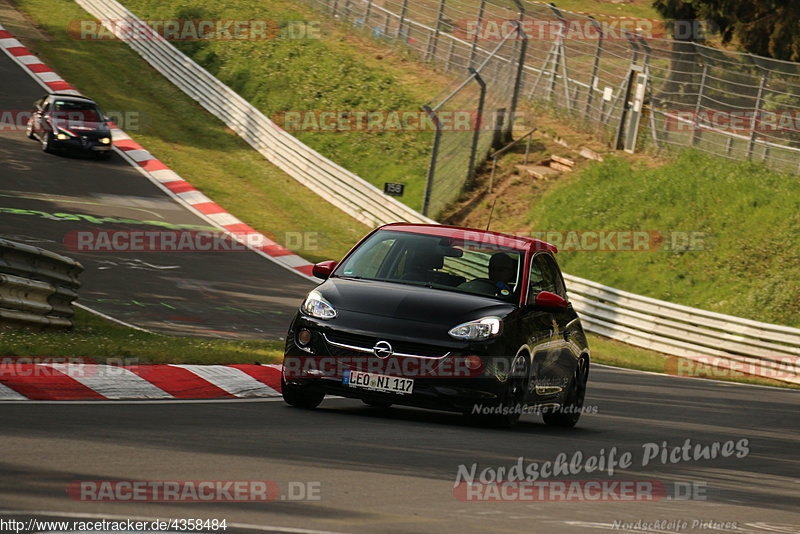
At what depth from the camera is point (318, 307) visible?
9602 mm

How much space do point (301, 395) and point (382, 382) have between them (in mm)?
943

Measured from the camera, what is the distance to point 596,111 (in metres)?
33.1

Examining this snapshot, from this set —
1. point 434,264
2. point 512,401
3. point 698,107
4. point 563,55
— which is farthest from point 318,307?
point 563,55

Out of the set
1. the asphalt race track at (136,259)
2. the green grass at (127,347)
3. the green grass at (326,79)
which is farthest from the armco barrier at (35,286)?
the green grass at (326,79)

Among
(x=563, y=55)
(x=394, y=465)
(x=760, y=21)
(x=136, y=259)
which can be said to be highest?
(x=760, y=21)

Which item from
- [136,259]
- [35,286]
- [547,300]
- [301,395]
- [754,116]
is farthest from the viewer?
[754,116]

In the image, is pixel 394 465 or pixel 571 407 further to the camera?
pixel 571 407

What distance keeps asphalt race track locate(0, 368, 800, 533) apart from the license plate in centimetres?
30

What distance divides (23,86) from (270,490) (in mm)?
33288

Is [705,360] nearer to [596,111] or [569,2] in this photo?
[596,111]

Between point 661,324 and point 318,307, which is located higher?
point 318,307

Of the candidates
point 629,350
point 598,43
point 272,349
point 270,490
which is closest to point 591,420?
point 272,349

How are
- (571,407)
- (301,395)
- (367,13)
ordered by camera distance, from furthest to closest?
(367,13), (571,407), (301,395)

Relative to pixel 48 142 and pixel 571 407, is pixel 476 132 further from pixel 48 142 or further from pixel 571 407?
pixel 571 407
